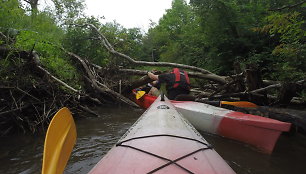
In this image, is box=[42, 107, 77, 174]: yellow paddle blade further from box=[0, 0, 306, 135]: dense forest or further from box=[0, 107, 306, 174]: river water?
box=[0, 0, 306, 135]: dense forest

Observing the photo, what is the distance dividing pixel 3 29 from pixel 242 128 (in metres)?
5.66

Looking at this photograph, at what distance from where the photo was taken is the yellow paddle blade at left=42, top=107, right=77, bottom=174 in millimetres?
1655

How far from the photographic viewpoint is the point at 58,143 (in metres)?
2.12

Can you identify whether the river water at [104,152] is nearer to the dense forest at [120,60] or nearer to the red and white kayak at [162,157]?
the dense forest at [120,60]

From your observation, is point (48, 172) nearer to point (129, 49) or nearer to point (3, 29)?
point (3, 29)

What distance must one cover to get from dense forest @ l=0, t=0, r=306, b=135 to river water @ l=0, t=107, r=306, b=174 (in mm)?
642

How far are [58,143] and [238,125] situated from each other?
105 inches

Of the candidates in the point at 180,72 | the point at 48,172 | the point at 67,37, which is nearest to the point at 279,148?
the point at 180,72

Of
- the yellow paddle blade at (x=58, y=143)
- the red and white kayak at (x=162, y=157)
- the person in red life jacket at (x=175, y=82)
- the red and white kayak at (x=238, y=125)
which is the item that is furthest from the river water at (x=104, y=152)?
the person in red life jacket at (x=175, y=82)

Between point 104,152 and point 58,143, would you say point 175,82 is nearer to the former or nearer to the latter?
point 104,152

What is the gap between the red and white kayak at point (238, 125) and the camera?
2823 mm

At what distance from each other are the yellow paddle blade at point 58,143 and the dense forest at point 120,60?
164cm

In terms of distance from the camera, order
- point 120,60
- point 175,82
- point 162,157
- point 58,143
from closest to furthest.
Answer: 1. point 162,157
2. point 58,143
3. point 175,82
4. point 120,60

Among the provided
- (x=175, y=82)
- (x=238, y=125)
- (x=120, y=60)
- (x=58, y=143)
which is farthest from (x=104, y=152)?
(x=120, y=60)
